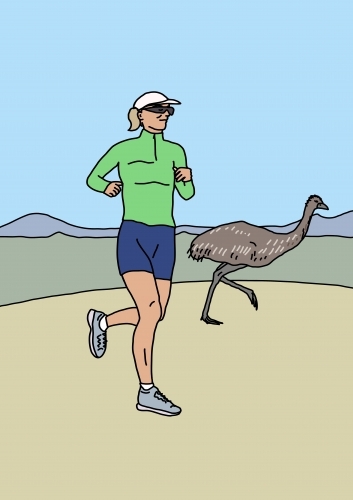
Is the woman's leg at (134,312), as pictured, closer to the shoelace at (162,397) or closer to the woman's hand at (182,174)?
the shoelace at (162,397)

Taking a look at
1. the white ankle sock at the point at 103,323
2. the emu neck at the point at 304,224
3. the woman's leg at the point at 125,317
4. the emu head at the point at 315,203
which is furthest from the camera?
the emu head at the point at 315,203

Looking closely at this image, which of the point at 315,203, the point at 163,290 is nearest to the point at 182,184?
the point at 163,290

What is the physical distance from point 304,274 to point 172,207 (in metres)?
10.8

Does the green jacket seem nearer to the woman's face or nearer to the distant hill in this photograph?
the woman's face

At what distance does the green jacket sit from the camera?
5.98 metres

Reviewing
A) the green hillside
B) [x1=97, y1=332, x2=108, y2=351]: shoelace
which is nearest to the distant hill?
the green hillside

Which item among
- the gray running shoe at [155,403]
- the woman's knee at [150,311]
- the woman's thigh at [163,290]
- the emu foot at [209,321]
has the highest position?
the woman's thigh at [163,290]

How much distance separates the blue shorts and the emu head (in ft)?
15.4

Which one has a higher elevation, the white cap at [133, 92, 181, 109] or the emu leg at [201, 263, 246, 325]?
the white cap at [133, 92, 181, 109]

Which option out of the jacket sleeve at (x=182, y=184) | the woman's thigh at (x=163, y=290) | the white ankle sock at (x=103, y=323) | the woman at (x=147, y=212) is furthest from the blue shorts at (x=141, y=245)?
the white ankle sock at (x=103, y=323)

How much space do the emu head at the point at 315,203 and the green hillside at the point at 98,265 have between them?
5.73 m

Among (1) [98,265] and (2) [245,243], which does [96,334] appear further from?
(1) [98,265]

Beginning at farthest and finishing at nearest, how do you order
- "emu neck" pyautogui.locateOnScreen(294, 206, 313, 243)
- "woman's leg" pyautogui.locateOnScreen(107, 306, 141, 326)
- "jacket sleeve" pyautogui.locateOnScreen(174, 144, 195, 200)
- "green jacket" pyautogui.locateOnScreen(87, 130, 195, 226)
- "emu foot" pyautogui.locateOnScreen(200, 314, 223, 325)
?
"emu foot" pyautogui.locateOnScreen(200, 314, 223, 325) → "emu neck" pyautogui.locateOnScreen(294, 206, 313, 243) → "woman's leg" pyautogui.locateOnScreen(107, 306, 141, 326) → "jacket sleeve" pyautogui.locateOnScreen(174, 144, 195, 200) → "green jacket" pyautogui.locateOnScreen(87, 130, 195, 226)

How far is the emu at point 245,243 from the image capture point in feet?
33.6
